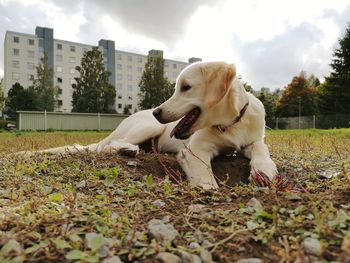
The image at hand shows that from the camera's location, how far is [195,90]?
3.07 metres

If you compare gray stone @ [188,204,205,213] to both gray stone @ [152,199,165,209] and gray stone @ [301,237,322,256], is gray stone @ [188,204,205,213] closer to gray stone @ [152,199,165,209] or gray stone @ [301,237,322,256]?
gray stone @ [152,199,165,209]

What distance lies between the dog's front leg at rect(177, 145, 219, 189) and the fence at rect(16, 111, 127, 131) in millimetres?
21952

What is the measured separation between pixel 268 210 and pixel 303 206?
0.14m

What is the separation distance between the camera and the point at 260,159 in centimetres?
288

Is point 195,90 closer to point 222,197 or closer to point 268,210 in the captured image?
point 222,197

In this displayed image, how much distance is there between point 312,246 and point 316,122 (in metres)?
33.8

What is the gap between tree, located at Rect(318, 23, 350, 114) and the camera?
32.3 meters

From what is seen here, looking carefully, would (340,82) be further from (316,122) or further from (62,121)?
(62,121)

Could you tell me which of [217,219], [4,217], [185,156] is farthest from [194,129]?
[4,217]

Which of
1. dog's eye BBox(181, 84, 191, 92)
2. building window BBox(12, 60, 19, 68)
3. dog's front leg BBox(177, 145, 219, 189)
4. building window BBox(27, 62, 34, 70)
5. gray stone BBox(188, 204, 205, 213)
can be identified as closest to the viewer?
gray stone BBox(188, 204, 205, 213)

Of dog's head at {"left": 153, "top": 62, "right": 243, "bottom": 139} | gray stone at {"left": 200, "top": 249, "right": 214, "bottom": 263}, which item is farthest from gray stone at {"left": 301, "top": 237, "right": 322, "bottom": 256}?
dog's head at {"left": 153, "top": 62, "right": 243, "bottom": 139}

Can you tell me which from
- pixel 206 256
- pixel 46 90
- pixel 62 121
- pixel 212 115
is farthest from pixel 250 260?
pixel 46 90

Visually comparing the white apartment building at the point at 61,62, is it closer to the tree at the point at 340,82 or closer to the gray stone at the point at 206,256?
the tree at the point at 340,82

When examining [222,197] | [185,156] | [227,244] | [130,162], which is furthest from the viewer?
[130,162]
